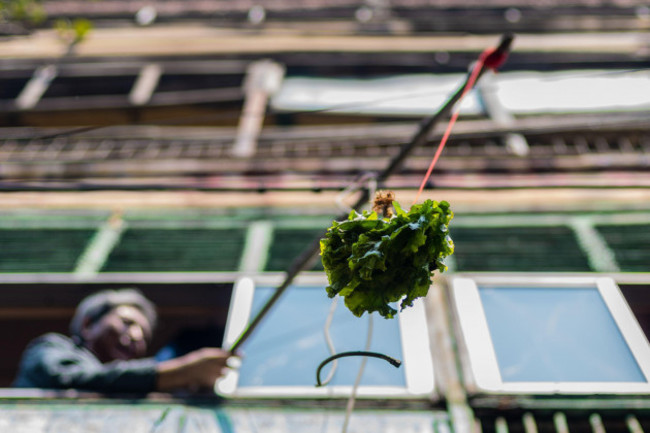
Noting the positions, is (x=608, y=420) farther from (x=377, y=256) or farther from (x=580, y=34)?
(x=580, y=34)

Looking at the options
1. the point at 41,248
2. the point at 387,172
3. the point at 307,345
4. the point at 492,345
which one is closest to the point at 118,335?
the point at 41,248

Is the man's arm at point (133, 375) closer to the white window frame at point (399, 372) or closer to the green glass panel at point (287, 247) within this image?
the white window frame at point (399, 372)

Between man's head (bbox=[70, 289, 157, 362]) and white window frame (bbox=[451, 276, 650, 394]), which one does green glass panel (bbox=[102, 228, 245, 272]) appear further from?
white window frame (bbox=[451, 276, 650, 394])

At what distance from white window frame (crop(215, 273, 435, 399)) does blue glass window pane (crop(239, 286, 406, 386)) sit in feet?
0.11

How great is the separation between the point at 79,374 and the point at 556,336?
8.54 ft

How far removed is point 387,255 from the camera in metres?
1.87

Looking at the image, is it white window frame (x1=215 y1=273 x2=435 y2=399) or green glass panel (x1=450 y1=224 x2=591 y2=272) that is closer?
white window frame (x1=215 y1=273 x2=435 y2=399)

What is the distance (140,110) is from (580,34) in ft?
22.0

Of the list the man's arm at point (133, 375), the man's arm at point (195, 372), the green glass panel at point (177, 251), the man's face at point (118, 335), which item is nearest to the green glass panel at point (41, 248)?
the green glass panel at point (177, 251)

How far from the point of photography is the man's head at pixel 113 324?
13.8 feet

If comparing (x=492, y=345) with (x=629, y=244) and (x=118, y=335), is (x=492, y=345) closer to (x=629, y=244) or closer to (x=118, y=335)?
(x=629, y=244)

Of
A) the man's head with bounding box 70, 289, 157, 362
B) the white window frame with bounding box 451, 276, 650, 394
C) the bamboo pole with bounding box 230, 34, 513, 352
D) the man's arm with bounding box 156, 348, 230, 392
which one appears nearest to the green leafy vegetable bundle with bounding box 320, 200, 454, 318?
the bamboo pole with bounding box 230, 34, 513, 352

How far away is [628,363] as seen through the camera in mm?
3049

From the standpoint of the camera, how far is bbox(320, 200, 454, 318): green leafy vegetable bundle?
1.85m
